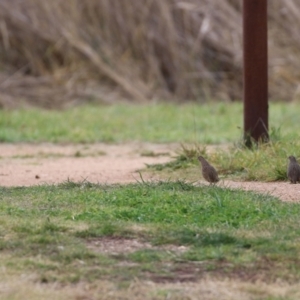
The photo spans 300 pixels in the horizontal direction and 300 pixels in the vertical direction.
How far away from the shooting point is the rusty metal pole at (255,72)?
9820 mm

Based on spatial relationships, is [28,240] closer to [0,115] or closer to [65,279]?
[65,279]

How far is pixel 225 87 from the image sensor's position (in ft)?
58.7

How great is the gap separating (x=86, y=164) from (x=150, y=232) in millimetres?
4314

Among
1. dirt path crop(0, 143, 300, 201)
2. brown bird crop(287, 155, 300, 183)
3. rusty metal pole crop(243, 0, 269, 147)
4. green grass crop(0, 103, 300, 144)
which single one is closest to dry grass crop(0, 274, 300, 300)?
dirt path crop(0, 143, 300, 201)

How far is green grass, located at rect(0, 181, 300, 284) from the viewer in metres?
5.53

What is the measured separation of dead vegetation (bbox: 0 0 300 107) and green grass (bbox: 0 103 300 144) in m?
1.21

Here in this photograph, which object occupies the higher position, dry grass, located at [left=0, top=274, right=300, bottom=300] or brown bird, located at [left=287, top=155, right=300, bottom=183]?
dry grass, located at [left=0, top=274, right=300, bottom=300]

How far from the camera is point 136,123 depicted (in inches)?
572

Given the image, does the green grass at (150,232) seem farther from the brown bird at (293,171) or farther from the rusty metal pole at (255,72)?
the rusty metal pole at (255,72)

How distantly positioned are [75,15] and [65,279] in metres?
12.9

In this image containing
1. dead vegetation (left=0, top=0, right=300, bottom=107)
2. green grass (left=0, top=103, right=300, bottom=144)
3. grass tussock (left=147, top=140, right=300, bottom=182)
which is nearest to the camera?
grass tussock (left=147, top=140, right=300, bottom=182)

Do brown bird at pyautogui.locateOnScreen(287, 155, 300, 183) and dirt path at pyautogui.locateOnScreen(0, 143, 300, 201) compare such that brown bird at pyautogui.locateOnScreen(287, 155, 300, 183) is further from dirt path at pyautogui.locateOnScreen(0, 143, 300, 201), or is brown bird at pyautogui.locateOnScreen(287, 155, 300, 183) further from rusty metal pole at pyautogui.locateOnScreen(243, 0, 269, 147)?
rusty metal pole at pyautogui.locateOnScreen(243, 0, 269, 147)

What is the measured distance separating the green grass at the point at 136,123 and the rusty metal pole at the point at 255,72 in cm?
212

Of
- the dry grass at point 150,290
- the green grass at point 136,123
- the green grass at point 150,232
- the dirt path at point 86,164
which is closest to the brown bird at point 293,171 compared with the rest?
the dirt path at point 86,164
